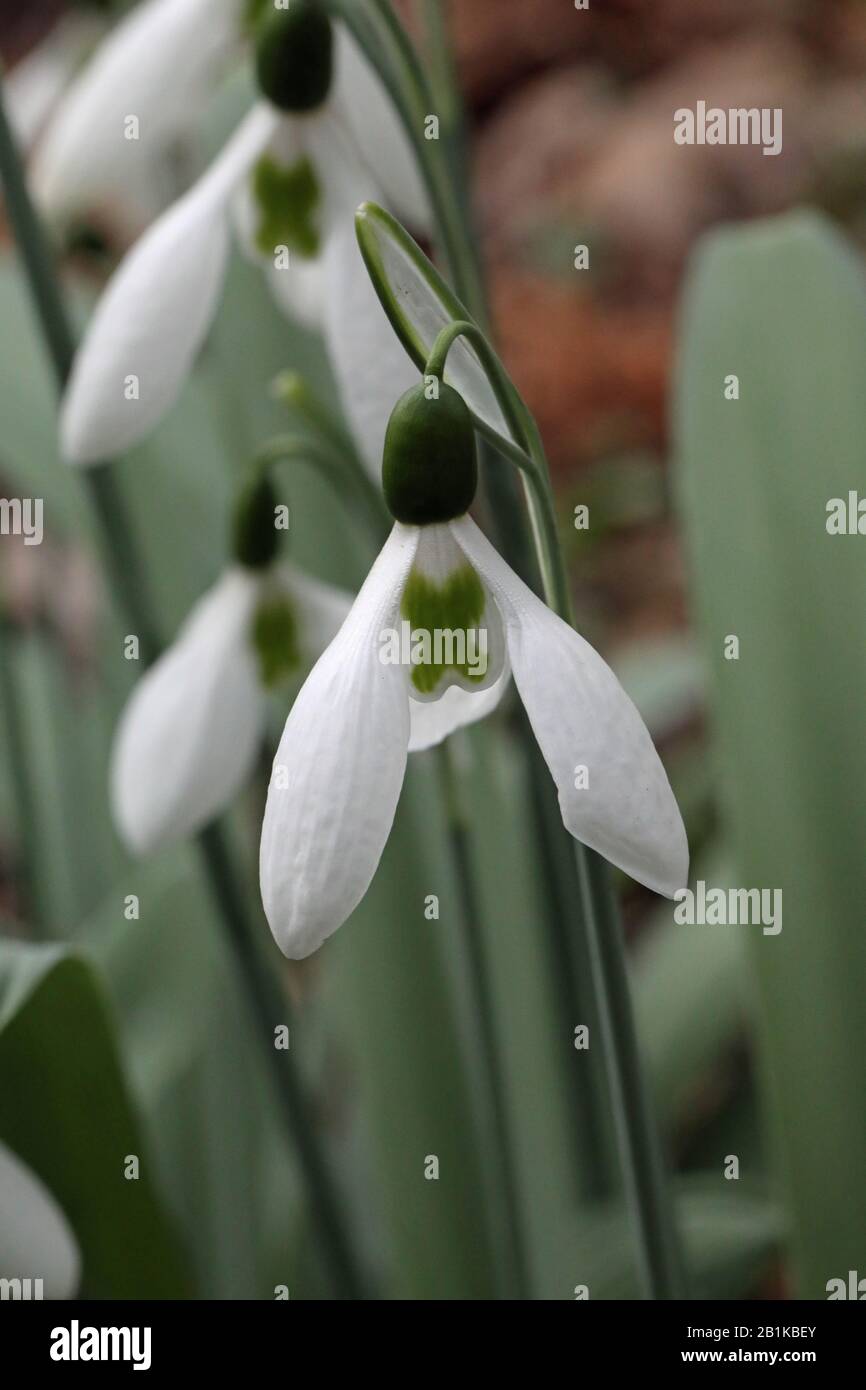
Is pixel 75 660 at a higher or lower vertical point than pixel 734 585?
higher

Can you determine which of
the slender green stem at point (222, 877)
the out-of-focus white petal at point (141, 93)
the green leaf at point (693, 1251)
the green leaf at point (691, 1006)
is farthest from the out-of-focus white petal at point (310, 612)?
the green leaf at point (691, 1006)

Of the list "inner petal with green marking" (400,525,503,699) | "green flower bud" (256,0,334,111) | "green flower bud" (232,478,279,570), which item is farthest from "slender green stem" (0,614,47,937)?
"inner petal with green marking" (400,525,503,699)

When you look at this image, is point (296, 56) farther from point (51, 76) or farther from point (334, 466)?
point (51, 76)

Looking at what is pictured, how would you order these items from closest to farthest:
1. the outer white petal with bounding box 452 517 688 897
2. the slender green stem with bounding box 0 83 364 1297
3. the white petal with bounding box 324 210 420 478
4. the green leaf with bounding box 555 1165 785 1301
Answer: the outer white petal with bounding box 452 517 688 897 → the white petal with bounding box 324 210 420 478 → the slender green stem with bounding box 0 83 364 1297 → the green leaf with bounding box 555 1165 785 1301

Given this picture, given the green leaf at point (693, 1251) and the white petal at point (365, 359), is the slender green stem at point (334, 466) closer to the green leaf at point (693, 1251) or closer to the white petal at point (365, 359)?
the white petal at point (365, 359)

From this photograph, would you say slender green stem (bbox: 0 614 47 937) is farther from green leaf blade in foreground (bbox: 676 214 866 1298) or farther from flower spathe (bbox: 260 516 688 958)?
flower spathe (bbox: 260 516 688 958)

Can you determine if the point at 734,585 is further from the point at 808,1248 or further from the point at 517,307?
the point at 517,307
